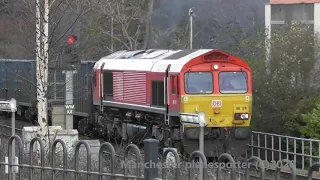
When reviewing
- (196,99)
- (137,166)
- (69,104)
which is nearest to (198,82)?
(196,99)

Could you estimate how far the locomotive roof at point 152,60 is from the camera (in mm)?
20922

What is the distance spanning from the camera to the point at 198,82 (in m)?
20.9

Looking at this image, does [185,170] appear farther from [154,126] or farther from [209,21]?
[209,21]

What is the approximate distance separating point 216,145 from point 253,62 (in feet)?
18.5

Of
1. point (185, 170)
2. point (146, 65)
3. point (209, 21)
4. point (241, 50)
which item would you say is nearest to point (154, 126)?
point (146, 65)

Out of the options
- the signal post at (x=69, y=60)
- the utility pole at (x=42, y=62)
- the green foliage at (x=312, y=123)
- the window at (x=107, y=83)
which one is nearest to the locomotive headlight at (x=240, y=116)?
the green foliage at (x=312, y=123)

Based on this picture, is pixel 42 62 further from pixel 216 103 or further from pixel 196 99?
pixel 216 103

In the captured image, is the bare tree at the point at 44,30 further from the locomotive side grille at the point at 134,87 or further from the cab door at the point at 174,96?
the locomotive side grille at the point at 134,87

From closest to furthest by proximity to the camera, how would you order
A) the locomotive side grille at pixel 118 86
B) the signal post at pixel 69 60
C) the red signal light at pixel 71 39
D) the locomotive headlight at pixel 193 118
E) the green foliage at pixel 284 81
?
the locomotive headlight at pixel 193 118, the red signal light at pixel 71 39, the signal post at pixel 69 60, the green foliage at pixel 284 81, the locomotive side grille at pixel 118 86

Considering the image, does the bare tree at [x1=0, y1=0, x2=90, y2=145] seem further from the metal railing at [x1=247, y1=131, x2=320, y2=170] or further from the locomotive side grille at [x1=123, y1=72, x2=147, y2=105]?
the metal railing at [x1=247, y1=131, x2=320, y2=170]

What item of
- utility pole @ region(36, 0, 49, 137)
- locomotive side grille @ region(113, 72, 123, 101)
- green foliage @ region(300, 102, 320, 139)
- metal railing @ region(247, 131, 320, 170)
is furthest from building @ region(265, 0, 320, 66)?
utility pole @ region(36, 0, 49, 137)

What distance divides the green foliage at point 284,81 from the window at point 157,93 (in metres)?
4.02

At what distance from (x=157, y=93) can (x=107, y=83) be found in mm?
3923

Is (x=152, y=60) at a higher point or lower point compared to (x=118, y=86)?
higher
